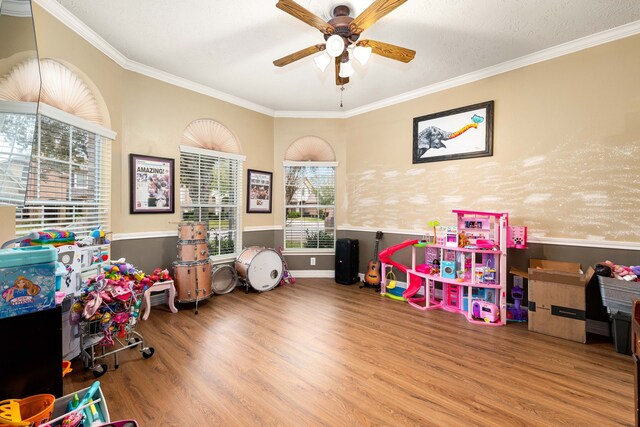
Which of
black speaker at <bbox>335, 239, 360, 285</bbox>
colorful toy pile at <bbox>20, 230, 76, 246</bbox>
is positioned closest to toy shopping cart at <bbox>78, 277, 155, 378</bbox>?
colorful toy pile at <bbox>20, 230, 76, 246</bbox>

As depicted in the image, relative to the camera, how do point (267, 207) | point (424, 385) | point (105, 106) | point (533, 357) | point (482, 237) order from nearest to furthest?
point (424, 385)
point (533, 357)
point (105, 106)
point (482, 237)
point (267, 207)

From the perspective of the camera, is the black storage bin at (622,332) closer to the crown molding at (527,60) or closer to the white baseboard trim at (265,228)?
the crown molding at (527,60)

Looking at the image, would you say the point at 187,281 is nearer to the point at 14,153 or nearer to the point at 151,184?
the point at 151,184

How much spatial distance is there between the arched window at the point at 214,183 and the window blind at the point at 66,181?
98 cm

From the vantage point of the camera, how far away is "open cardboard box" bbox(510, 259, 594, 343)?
270 centimetres

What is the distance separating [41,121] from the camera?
2428 mm

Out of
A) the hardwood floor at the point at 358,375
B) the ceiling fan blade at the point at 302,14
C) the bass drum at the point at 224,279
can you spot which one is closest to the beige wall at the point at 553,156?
the hardwood floor at the point at 358,375

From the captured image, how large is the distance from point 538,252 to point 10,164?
14.9 feet

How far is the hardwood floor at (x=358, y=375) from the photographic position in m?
1.74

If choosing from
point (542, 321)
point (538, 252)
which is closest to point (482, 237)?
point (538, 252)

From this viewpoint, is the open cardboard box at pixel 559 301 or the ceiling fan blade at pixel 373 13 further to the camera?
the open cardboard box at pixel 559 301

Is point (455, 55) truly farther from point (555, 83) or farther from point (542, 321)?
point (542, 321)

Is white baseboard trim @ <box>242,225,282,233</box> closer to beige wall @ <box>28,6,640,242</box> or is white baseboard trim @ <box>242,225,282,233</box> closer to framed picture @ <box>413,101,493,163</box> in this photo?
beige wall @ <box>28,6,640,242</box>

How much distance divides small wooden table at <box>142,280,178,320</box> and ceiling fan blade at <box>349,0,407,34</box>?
3.28 meters
